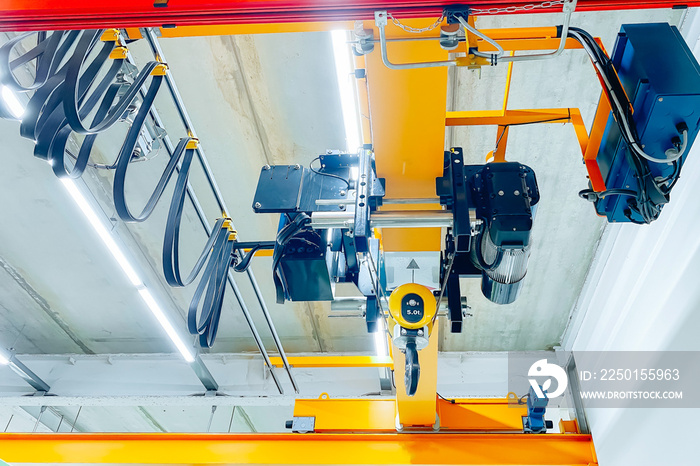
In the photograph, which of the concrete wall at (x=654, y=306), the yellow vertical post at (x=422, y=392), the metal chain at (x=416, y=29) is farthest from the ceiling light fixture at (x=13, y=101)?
the concrete wall at (x=654, y=306)

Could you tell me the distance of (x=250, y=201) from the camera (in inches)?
161

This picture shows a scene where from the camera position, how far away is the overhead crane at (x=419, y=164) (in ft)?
5.17

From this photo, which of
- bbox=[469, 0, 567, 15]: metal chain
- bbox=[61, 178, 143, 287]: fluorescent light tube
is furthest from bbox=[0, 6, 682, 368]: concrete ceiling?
bbox=[469, 0, 567, 15]: metal chain

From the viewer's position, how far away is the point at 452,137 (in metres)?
3.60

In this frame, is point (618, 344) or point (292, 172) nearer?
point (292, 172)

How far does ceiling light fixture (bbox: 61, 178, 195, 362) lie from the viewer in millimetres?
2966

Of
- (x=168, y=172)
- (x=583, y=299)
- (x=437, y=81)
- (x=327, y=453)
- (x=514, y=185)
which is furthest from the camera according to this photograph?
(x=583, y=299)

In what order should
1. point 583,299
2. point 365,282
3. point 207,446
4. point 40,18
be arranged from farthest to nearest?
point 583,299 → point 207,446 → point 365,282 → point 40,18

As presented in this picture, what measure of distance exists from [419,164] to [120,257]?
94.0 inches

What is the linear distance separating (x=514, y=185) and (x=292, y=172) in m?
0.99

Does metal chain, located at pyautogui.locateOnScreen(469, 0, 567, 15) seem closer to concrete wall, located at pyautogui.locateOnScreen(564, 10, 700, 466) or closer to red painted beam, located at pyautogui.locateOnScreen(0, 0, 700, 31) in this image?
red painted beam, located at pyautogui.locateOnScreen(0, 0, 700, 31)

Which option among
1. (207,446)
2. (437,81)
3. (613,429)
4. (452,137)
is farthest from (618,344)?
(207,446)

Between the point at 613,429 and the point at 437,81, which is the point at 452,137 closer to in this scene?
the point at 437,81

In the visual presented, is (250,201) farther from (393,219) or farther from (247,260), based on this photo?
(393,219)
